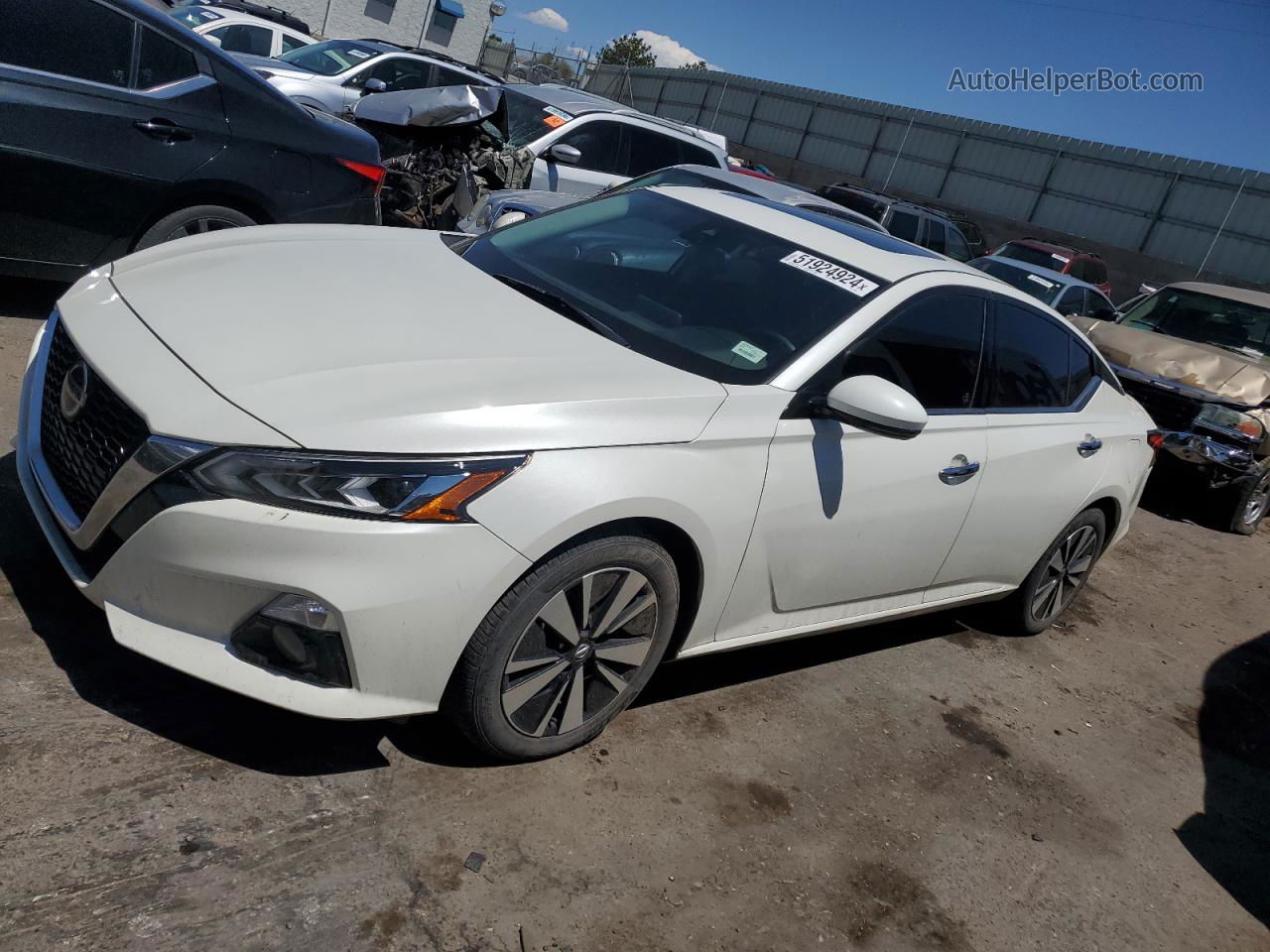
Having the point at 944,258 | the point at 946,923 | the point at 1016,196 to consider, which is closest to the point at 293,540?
the point at 946,923

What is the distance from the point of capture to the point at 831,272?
372cm

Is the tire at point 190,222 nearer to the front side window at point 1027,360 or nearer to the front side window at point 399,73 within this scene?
the front side window at point 1027,360

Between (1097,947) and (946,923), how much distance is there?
1.64 ft

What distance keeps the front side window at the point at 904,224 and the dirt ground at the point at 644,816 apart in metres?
13.0

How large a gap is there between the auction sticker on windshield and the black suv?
3145mm

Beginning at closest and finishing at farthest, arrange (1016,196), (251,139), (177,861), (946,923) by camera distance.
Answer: (177,861) → (946,923) → (251,139) → (1016,196)

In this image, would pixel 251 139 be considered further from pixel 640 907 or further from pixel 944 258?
pixel 640 907

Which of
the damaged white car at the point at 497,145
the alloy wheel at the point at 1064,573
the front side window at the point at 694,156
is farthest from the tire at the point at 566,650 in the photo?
the front side window at the point at 694,156

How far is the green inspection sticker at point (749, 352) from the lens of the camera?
3350 millimetres

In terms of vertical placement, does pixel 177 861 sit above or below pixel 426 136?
below

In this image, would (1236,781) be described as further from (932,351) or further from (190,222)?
(190,222)

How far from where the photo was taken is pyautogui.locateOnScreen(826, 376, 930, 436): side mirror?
3178 mm

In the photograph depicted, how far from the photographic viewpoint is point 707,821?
3104 mm

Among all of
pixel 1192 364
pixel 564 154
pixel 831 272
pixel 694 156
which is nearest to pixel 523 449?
pixel 831 272
